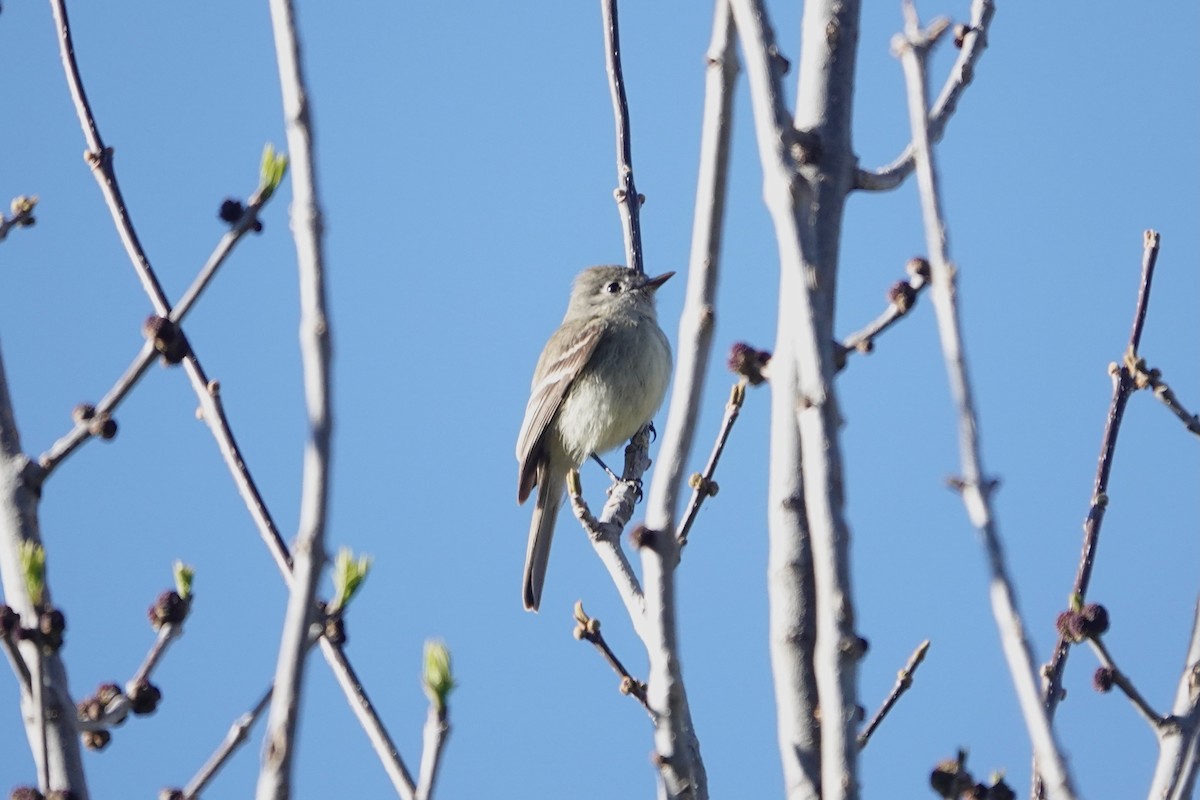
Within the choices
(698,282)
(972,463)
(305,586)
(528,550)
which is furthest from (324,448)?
(528,550)

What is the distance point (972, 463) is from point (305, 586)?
116 cm

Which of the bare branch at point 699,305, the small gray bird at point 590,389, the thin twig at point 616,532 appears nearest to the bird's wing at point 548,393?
the small gray bird at point 590,389

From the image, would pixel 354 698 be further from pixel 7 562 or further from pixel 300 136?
pixel 300 136

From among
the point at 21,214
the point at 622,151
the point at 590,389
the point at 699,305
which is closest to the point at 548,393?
the point at 590,389

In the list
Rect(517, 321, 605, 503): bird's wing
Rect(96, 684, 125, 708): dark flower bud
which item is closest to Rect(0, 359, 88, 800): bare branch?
Rect(96, 684, 125, 708): dark flower bud

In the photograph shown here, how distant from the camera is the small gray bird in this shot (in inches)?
353

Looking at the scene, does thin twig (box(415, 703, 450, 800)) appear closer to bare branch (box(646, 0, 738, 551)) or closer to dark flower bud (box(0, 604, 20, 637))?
bare branch (box(646, 0, 738, 551))

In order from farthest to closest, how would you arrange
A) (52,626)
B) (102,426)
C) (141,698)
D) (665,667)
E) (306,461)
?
(102,426) < (141,698) < (52,626) < (665,667) < (306,461)

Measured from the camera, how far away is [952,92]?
3.62 metres

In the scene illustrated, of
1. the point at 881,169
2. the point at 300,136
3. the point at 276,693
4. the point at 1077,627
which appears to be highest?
the point at 881,169

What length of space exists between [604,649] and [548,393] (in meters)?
5.11

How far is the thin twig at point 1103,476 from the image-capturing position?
380 centimetres

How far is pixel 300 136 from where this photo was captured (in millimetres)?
2447

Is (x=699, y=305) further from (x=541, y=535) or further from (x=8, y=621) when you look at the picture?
(x=541, y=535)
